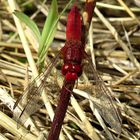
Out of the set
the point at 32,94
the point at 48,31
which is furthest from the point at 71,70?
the point at 48,31

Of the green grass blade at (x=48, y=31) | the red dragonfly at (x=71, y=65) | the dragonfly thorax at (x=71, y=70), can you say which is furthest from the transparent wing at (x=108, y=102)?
the green grass blade at (x=48, y=31)

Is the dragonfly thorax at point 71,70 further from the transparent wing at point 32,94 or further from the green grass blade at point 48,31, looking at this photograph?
the green grass blade at point 48,31

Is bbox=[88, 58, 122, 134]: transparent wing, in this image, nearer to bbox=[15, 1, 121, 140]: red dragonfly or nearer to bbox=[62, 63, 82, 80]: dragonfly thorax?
bbox=[15, 1, 121, 140]: red dragonfly

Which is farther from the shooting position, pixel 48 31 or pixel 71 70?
pixel 48 31

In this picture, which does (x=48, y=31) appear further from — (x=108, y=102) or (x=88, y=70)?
(x=108, y=102)

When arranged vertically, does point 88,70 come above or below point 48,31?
below

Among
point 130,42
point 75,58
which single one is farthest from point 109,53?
point 75,58

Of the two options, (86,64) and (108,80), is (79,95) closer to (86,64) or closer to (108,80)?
(108,80)

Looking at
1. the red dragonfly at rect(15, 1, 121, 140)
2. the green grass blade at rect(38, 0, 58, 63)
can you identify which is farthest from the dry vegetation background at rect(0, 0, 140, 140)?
the red dragonfly at rect(15, 1, 121, 140)

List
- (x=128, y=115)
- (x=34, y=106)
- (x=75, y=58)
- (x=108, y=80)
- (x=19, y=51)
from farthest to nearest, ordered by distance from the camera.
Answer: (x=19, y=51), (x=108, y=80), (x=128, y=115), (x=34, y=106), (x=75, y=58)
